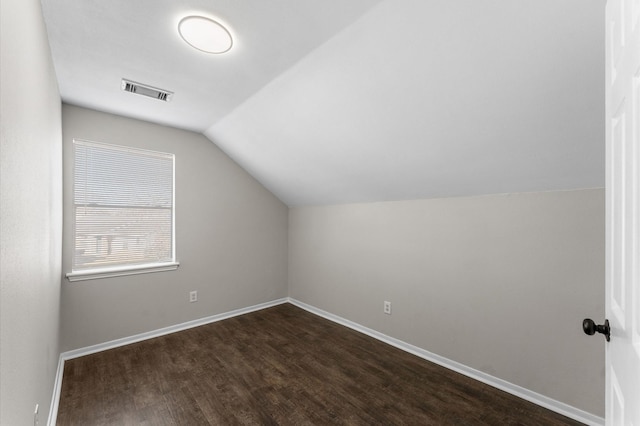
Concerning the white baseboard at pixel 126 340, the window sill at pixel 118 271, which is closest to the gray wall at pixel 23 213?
the white baseboard at pixel 126 340

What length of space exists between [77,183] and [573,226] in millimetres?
4213

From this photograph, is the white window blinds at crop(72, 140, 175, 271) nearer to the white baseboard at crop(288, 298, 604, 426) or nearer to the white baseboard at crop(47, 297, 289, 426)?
the white baseboard at crop(47, 297, 289, 426)

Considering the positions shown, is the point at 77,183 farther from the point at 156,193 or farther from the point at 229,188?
the point at 229,188

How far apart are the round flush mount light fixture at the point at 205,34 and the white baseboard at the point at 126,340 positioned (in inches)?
98.7

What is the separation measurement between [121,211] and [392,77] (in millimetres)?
3008

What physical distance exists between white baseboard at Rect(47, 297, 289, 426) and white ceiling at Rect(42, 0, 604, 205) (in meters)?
2.37

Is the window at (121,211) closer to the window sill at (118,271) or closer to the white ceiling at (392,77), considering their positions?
the window sill at (118,271)

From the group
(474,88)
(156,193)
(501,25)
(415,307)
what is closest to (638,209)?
(501,25)

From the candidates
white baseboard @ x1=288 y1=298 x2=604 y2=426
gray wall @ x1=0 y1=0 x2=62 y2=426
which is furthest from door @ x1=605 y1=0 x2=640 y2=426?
gray wall @ x1=0 y1=0 x2=62 y2=426

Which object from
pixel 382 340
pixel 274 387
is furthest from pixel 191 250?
pixel 382 340

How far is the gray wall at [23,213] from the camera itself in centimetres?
87

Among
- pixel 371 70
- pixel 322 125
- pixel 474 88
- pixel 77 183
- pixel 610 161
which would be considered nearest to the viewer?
pixel 610 161

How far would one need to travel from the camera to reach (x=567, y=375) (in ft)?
6.40

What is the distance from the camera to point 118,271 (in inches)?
117
